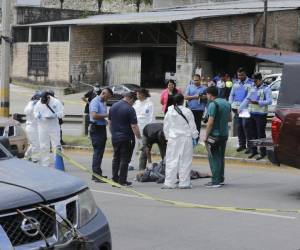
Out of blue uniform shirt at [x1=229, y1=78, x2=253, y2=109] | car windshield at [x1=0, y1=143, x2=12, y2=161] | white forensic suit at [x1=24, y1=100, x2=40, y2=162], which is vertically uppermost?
blue uniform shirt at [x1=229, y1=78, x2=253, y2=109]

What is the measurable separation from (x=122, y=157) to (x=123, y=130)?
49cm

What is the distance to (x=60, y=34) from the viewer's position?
43.7 metres

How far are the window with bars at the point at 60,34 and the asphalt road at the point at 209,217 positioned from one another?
3072cm

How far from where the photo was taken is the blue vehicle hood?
472cm

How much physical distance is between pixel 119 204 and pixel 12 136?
4.37 metres

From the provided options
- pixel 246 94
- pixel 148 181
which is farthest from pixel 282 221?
pixel 246 94

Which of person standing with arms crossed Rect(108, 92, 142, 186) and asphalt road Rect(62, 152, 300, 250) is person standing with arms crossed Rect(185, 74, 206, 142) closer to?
asphalt road Rect(62, 152, 300, 250)

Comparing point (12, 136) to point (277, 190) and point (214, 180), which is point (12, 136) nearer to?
point (214, 180)

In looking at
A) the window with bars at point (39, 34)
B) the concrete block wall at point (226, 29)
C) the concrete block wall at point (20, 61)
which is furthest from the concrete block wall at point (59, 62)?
the concrete block wall at point (226, 29)

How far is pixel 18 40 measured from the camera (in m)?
47.5

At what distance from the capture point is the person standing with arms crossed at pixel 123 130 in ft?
40.6

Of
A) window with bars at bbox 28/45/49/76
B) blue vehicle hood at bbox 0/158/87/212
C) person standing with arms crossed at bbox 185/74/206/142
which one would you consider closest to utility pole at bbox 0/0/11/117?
person standing with arms crossed at bbox 185/74/206/142

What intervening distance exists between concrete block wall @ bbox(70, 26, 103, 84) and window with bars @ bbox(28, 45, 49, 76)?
7.83 feet

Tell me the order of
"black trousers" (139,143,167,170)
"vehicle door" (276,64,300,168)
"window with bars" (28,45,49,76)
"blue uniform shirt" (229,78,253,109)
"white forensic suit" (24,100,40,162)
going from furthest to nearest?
"window with bars" (28,45,49,76)
"blue uniform shirt" (229,78,253,109)
"white forensic suit" (24,100,40,162)
"black trousers" (139,143,167,170)
"vehicle door" (276,64,300,168)
